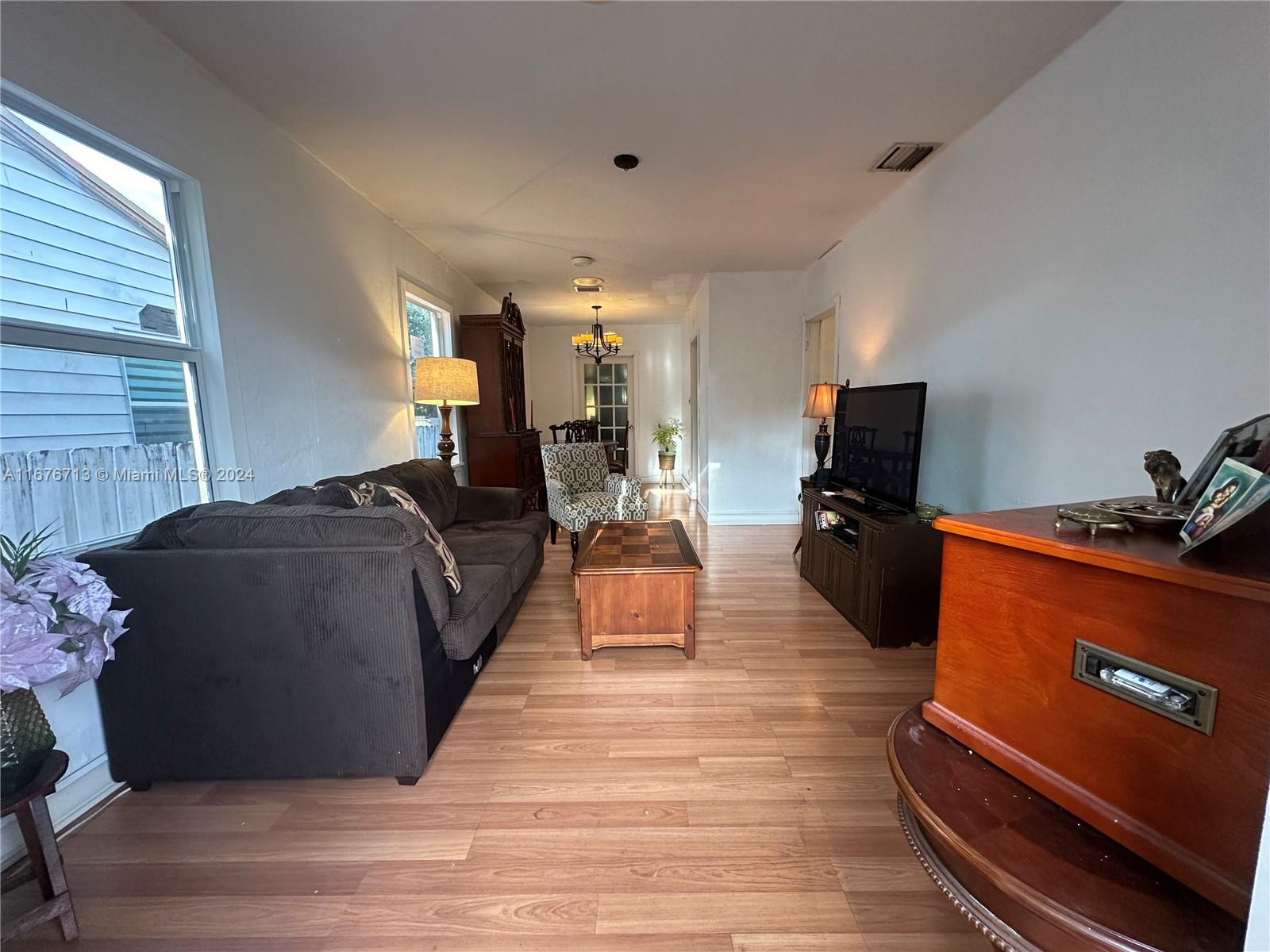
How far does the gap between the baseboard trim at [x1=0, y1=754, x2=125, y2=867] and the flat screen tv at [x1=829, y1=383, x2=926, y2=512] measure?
3.39m

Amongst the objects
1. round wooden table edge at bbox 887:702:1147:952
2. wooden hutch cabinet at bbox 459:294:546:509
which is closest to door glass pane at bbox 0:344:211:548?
round wooden table edge at bbox 887:702:1147:952

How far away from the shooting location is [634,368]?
311 inches

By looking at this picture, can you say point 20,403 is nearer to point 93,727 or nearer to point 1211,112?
point 93,727

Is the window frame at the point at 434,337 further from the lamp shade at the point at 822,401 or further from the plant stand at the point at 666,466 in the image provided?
the plant stand at the point at 666,466

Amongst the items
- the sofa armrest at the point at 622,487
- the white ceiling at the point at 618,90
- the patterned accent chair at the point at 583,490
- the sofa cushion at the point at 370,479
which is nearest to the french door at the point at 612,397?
the patterned accent chair at the point at 583,490

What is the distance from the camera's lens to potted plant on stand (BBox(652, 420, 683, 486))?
7.95 meters

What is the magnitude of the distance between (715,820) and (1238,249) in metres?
2.18

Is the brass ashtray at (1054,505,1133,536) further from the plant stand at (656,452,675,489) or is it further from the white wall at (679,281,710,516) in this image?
the plant stand at (656,452,675,489)

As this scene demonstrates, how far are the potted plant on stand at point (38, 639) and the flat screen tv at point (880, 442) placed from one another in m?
2.95

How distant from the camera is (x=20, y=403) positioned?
4.66 ft

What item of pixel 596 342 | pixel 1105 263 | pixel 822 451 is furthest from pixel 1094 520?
pixel 596 342

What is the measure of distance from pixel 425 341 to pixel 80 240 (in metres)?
2.65

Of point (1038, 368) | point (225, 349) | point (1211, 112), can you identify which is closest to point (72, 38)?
point (225, 349)

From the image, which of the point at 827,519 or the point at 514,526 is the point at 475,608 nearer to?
the point at 514,526
